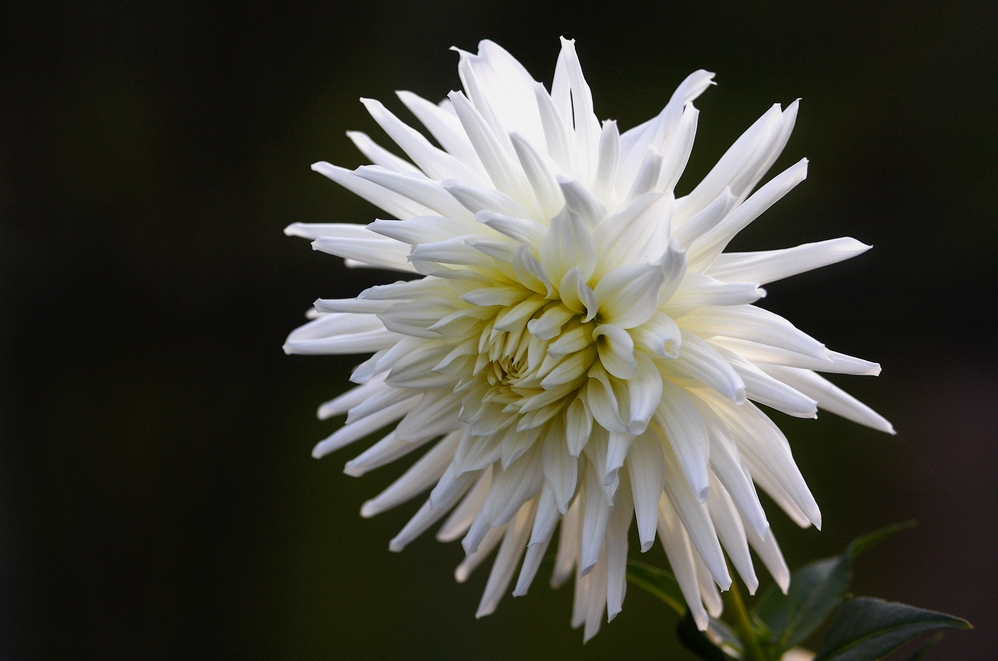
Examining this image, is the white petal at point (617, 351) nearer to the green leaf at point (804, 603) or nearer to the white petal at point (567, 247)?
the white petal at point (567, 247)

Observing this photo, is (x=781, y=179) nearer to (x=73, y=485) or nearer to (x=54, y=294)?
(x=54, y=294)

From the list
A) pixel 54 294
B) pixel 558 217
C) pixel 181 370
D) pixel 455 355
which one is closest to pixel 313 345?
pixel 455 355

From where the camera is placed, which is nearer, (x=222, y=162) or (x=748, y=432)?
(x=748, y=432)

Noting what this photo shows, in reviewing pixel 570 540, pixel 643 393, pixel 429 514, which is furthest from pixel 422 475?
pixel 643 393

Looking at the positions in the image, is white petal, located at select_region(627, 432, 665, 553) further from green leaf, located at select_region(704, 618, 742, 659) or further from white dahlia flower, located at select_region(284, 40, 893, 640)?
green leaf, located at select_region(704, 618, 742, 659)

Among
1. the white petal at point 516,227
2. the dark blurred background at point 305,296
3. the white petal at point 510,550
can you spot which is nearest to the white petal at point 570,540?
the white petal at point 510,550
